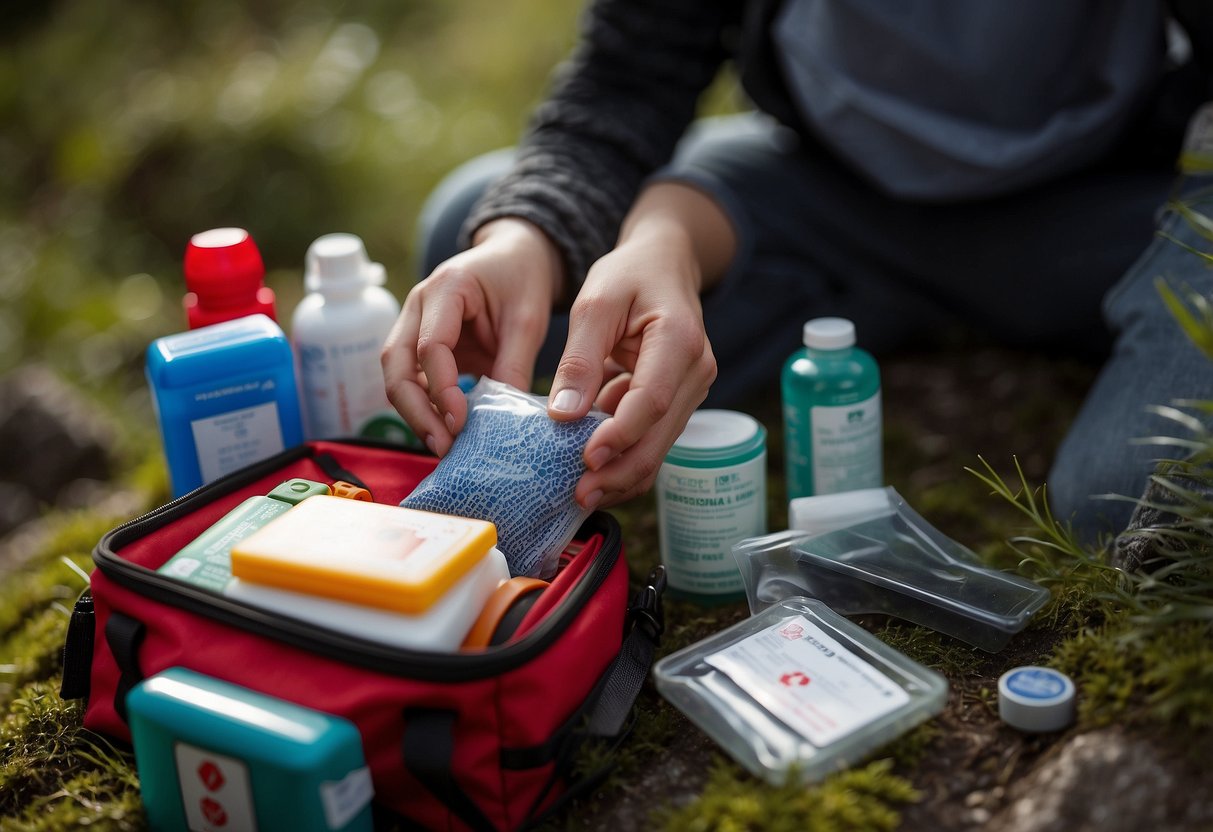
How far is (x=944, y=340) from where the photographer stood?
2348 mm

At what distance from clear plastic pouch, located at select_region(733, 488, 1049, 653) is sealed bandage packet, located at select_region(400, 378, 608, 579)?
26 centimetres

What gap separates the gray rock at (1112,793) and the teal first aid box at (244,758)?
619 millimetres

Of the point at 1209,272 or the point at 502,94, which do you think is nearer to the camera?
the point at 1209,272

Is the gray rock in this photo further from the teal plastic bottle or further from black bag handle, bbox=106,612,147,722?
black bag handle, bbox=106,612,147,722

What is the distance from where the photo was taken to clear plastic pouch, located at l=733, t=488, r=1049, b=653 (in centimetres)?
134

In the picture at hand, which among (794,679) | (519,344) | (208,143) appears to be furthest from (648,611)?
(208,143)

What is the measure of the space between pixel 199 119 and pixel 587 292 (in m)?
2.60

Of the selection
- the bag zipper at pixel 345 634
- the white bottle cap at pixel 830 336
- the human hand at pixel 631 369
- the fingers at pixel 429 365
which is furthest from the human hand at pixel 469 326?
the white bottle cap at pixel 830 336

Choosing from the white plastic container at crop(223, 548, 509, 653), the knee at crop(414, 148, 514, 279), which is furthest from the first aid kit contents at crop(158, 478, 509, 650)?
the knee at crop(414, 148, 514, 279)

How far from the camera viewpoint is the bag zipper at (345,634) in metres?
1.05

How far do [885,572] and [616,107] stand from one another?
1.04m

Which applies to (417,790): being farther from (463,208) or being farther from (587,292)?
(463,208)

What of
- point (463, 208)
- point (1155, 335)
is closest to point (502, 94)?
point (463, 208)

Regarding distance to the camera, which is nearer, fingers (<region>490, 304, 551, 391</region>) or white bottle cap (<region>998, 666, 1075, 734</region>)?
white bottle cap (<region>998, 666, 1075, 734</region>)
